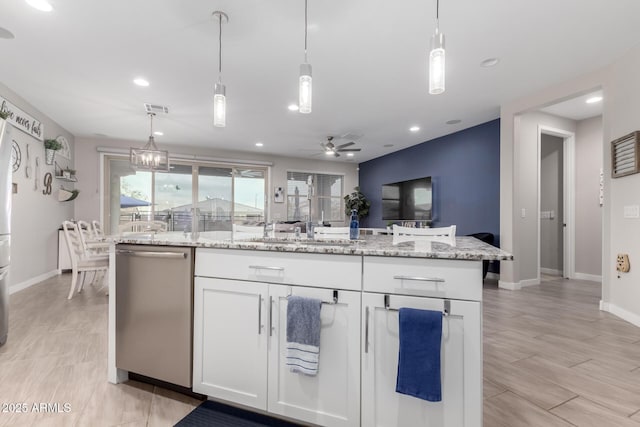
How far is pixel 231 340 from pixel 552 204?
20.3 ft

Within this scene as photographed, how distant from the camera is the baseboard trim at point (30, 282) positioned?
13.0 feet

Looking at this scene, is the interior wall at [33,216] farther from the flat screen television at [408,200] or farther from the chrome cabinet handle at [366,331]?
the flat screen television at [408,200]

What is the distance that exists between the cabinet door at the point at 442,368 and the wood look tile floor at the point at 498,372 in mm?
475

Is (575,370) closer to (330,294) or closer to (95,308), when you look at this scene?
(330,294)

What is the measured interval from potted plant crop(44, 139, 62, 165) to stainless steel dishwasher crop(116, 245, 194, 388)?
4278mm

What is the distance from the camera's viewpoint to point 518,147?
4324mm

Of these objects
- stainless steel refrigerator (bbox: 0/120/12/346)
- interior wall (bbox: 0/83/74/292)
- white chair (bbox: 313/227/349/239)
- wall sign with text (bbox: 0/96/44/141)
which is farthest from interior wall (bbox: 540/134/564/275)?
interior wall (bbox: 0/83/74/292)

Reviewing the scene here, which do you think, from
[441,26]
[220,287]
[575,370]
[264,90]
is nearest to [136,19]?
[264,90]

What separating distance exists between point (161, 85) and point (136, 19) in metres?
1.30

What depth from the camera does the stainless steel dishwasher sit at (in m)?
1.64

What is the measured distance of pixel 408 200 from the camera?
22.1 ft

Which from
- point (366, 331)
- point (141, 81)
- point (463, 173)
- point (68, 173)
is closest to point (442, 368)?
point (366, 331)

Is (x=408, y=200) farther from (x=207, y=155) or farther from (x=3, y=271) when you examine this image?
(x=3, y=271)

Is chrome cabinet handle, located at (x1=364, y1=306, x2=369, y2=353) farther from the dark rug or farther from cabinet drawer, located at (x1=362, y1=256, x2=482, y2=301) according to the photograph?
the dark rug
